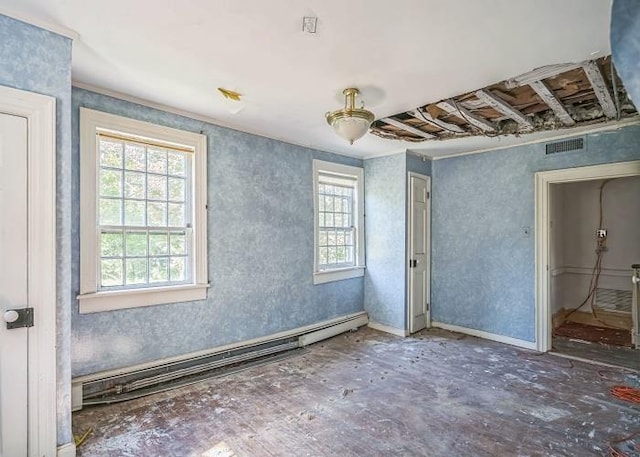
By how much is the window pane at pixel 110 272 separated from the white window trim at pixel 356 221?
222 centimetres

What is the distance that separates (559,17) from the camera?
1.81m

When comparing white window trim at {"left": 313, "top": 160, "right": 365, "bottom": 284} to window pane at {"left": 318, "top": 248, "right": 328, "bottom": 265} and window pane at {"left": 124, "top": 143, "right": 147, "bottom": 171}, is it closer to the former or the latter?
window pane at {"left": 318, "top": 248, "right": 328, "bottom": 265}

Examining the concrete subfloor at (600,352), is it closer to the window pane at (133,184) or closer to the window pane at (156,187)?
the window pane at (156,187)

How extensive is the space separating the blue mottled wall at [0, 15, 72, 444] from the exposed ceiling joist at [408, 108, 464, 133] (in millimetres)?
2665

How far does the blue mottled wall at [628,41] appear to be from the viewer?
658mm

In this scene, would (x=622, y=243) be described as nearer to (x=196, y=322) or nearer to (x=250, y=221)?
(x=250, y=221)

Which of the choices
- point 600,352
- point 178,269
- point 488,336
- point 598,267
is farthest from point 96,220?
point 598,267

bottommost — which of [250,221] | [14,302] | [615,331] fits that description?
[615,331]

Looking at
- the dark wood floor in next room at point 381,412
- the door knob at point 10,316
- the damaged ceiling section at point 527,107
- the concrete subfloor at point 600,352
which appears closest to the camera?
the door knob at point 10,316

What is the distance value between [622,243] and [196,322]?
5.88 meters

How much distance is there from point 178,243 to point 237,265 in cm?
66

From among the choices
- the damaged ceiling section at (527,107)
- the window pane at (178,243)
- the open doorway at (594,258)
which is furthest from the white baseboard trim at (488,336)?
the window pane at (178,243)

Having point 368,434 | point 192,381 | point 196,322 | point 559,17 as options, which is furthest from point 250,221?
point 559,17

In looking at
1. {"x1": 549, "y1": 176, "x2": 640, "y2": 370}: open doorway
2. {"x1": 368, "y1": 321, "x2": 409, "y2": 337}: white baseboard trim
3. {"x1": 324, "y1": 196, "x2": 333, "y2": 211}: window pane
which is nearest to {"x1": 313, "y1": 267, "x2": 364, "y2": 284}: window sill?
{"x1": 368, "y1": 321, "x2": 409, "y2": 337}: white baseboard trim
